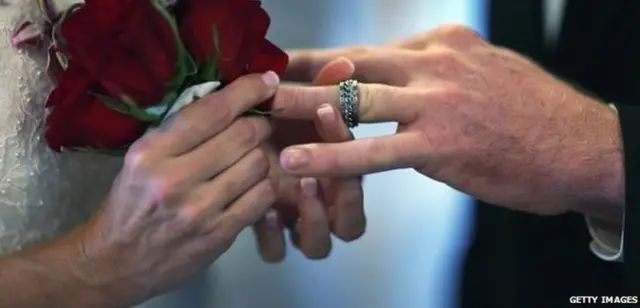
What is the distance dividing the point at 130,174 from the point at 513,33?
18.9 inches

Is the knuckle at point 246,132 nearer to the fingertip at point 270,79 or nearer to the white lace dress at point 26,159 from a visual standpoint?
the fingertip at point 270,79

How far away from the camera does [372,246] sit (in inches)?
49.9

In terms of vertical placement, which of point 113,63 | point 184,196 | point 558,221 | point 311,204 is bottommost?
point 558,221

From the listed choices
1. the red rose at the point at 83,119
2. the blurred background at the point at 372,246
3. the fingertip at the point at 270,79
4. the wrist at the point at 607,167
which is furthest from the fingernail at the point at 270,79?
the blurred background at the point at 372,246

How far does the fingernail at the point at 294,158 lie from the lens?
0.72 m

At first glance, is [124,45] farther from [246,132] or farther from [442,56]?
[442,56]

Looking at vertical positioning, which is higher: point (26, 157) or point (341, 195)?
point (26, 157)

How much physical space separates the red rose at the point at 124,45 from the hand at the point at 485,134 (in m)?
0.14

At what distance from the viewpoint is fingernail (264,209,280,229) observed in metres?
0.87

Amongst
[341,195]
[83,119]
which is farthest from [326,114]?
[83,119]

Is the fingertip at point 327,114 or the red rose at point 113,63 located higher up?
the red rose at point 113,63

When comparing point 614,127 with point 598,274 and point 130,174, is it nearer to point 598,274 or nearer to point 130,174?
point 598,274

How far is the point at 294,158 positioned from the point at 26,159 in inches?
8.9

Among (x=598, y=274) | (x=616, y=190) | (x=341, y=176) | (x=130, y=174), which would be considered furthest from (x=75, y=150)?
(x=598, y=274)
